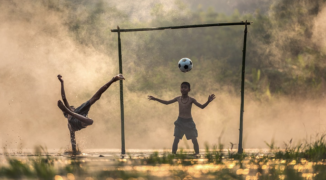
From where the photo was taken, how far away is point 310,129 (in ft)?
51.7

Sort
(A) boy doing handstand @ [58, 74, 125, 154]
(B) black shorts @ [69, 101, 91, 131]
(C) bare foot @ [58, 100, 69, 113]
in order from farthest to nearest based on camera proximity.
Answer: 1. (B) black shorts @ [69, 101, 91, 131]
2. (A) boy doing handstand @ [58, 74, 125, 154]
3. (C) bare foot @ [58, 100, 69, 113]

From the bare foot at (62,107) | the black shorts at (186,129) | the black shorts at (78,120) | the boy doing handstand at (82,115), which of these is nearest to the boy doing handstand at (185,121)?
the black shorts at (186,129)

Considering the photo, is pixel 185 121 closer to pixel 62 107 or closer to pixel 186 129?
pixel 186 129

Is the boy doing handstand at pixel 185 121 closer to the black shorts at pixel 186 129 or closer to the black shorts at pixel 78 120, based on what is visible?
the black shorts at pixel 186 129

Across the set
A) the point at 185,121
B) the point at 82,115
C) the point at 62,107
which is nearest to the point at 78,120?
the point at 82,115

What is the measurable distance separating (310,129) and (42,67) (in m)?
9.48

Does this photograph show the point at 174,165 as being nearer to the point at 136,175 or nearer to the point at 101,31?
the point at 136,175

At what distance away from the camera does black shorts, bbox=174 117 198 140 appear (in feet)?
30.3

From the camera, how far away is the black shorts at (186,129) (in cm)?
923

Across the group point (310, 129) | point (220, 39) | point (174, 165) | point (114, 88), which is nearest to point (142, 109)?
point (114, 88)

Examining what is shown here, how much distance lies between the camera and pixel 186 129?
30.3ft

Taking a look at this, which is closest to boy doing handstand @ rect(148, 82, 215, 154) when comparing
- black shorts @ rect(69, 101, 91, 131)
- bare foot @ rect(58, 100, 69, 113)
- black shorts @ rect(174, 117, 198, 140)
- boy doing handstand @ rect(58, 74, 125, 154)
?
black shorts @ rect(174, 117, 198, 140)

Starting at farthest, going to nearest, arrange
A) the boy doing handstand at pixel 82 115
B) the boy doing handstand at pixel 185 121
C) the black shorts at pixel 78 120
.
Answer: the boy doing handstand at pixel 185 121 → the black shorts at pixel 78 120 → the boy doing handstand at pixel 82 115

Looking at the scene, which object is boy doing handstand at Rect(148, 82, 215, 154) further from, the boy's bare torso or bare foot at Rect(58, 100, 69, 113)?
bare foot at Rect(58, 100, 69, 113)
